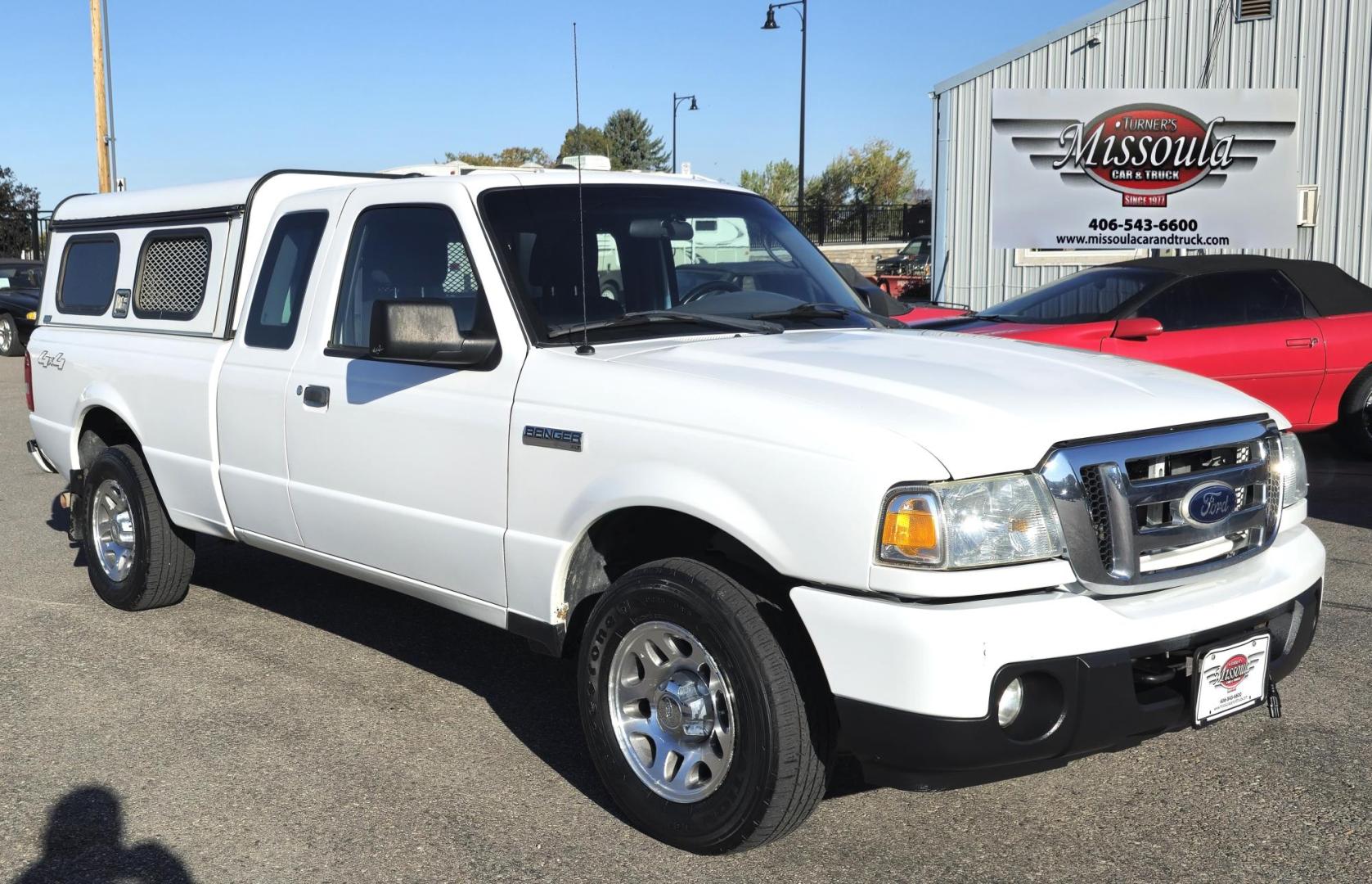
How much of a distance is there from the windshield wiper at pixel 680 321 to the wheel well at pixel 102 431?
296cm

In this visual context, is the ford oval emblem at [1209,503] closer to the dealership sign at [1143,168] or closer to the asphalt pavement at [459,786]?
the asphalt pavement at [459,786]

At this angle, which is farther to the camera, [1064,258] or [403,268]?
[1064,258]

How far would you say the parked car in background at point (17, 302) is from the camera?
835 inches

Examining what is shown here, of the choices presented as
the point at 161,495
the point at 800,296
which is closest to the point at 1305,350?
the point at 800,296

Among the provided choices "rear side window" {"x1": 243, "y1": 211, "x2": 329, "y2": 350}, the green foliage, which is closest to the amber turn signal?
"rear side window" {"x1": 243, "y1": 211, "x2": 329, "y2": 350}

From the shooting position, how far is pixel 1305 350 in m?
9.04

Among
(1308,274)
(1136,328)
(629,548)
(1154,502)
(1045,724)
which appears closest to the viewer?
(1045,724)

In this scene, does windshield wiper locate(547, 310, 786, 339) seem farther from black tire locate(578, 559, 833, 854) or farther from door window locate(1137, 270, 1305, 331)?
door window locate(1137, 270, 1305, 331)

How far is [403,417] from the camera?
4.33 m

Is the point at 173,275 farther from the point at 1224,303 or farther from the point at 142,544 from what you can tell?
the point at 1224,303

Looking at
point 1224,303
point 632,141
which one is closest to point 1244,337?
point 1224,303

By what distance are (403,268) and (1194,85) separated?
1424 cm

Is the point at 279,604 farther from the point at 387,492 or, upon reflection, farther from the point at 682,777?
the point at 682,777

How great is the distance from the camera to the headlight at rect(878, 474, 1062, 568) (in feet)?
10.1
